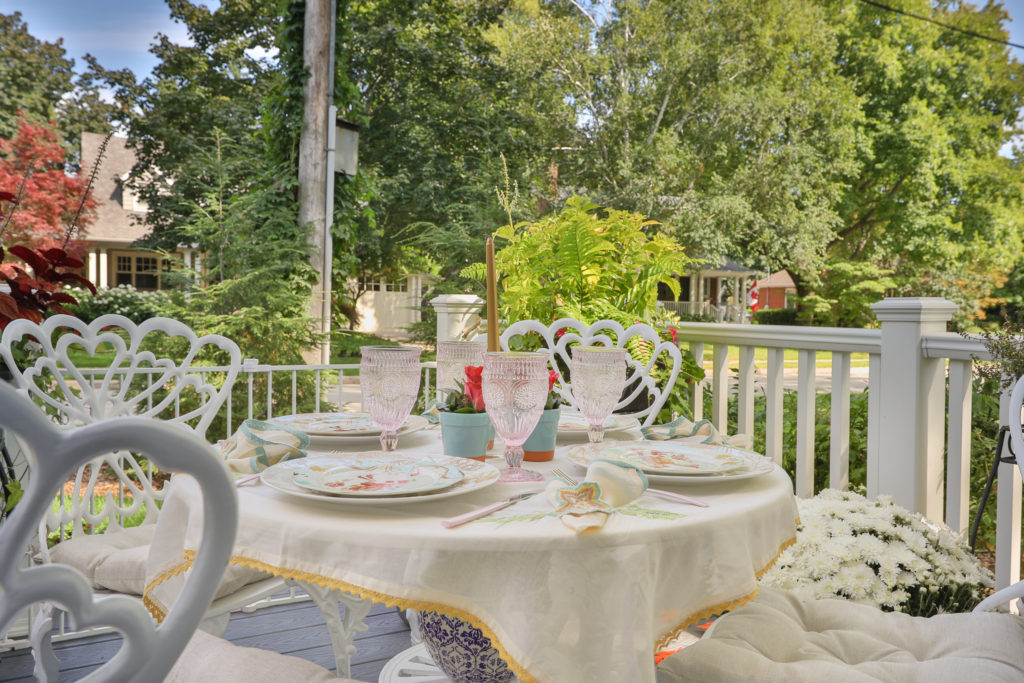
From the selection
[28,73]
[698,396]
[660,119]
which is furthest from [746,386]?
[28,73]

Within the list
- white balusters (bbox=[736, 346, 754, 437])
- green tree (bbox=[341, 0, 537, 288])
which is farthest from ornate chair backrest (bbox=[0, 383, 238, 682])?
green tree (bbox=[341, 0, 537, 288])

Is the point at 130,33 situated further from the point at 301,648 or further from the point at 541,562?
the point at 541,562

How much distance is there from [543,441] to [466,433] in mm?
171

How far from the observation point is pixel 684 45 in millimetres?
12516

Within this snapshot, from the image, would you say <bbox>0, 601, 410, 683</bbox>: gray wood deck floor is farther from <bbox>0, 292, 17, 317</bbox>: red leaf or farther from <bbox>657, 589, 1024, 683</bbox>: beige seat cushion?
<bbox>657, 589, 1024, 683</bbox>: beige seat cushion

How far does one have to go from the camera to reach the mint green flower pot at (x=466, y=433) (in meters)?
1.37

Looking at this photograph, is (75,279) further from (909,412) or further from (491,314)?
(909,412)

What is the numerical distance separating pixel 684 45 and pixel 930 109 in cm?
732

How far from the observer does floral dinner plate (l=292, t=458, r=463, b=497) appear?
3.46 ft

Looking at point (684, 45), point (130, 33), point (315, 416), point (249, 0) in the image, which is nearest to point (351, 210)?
point (315, 416)

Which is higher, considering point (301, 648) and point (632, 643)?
point (632, 643)

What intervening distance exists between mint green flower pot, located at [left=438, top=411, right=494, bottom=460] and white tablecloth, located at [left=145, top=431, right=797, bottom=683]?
31cm

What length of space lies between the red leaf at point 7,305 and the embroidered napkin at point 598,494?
5.65ft

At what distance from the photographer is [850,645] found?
1330 millimetres
